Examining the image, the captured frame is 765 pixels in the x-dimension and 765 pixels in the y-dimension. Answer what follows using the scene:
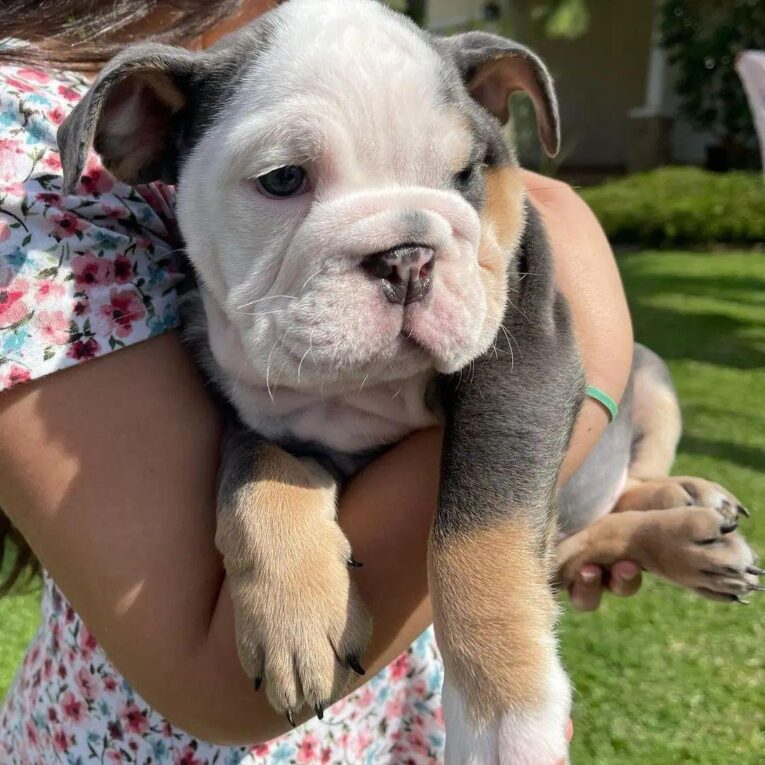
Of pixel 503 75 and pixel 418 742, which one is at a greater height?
pixel 503 75

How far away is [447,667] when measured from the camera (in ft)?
5.15

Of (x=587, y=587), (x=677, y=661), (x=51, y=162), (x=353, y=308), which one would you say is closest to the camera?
(x=353, y=308)

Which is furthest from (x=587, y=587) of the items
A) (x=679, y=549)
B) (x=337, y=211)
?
(x=337, y=211)

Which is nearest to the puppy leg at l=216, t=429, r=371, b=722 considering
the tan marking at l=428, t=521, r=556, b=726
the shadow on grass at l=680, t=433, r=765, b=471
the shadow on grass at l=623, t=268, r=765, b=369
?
the tan marking at l=428, t=521, r=556, b=726

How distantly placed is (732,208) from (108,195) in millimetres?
13742

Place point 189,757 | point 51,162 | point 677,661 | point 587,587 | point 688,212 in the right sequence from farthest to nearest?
point 688,212 < point 677,661 < point 587,587 < point 189,757 < point 51,162

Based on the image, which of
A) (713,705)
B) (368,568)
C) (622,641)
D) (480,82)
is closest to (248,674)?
(368,568)

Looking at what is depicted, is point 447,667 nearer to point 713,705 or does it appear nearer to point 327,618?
point 327,618

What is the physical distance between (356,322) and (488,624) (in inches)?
21.1

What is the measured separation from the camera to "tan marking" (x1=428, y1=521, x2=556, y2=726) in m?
1.54

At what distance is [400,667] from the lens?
211 centimetres

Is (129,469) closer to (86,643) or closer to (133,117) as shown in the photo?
(86,643)

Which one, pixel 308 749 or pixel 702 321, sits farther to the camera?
pixel 702 321

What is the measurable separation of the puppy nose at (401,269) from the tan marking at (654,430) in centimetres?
164
